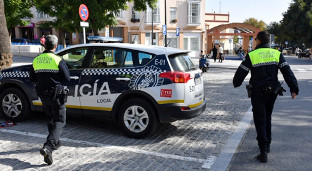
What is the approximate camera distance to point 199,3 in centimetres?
3928

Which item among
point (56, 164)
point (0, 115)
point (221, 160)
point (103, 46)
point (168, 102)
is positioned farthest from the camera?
point (0, 115)

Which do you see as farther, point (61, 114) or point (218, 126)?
point (218, 126)

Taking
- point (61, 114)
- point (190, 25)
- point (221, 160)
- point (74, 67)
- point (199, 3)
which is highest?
point (199, 3)

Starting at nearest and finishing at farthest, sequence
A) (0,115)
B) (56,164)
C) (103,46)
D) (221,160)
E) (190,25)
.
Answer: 1. (56,164)
2. (221,160)
3. (103,46)
4. (0,115)
5. (190,25)

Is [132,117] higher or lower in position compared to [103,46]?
lower

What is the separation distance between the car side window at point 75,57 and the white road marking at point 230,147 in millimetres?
3018

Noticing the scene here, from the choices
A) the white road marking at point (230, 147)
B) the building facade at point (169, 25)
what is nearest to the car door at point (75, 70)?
the white road marking at point (230, 147)

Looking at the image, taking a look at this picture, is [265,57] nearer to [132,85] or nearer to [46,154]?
[132,85]

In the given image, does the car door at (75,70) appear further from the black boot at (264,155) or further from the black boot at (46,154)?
the black boot at (264,155)

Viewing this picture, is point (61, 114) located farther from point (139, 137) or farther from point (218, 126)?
point (218, 126)

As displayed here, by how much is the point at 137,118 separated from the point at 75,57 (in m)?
1.73

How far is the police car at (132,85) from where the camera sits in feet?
16.8

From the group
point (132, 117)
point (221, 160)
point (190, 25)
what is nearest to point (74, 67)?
point (132, 117)

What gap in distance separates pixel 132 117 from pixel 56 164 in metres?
1.58
